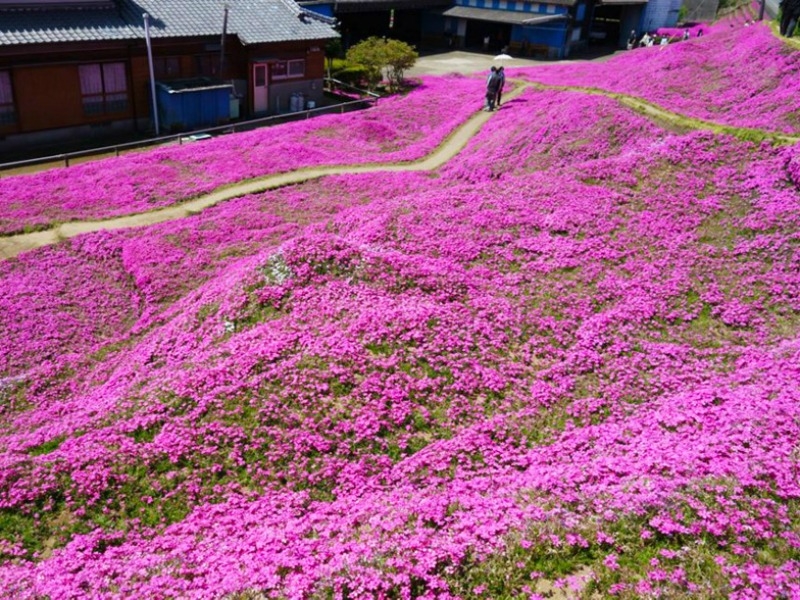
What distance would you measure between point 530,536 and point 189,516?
742 cm

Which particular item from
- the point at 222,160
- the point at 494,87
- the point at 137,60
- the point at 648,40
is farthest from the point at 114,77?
the point at 648,40

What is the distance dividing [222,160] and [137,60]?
1157 centimetres

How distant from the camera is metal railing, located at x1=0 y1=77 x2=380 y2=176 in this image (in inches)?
1523

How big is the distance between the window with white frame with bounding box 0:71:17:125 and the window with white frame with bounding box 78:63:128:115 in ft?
14.2

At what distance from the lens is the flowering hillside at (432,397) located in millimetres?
12047

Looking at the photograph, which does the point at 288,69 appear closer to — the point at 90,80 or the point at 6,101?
the point at 90,80

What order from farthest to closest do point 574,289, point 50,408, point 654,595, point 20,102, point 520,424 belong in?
point 20,102, point 574,289, point 50,408, point 520,424, point 654,595

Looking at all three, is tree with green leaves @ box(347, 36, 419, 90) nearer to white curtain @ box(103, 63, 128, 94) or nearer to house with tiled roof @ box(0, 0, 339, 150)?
house with tiled roof @ box(0, 0, 339, 150)

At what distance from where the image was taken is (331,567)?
11.8m

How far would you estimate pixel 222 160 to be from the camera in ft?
131

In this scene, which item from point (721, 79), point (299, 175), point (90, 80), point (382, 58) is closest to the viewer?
point (299, 175)

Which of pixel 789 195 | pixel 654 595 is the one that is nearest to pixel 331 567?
pixel 654 595

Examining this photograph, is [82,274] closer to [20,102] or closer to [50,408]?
[50,408]

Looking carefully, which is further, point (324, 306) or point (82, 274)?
point (82, 274)
